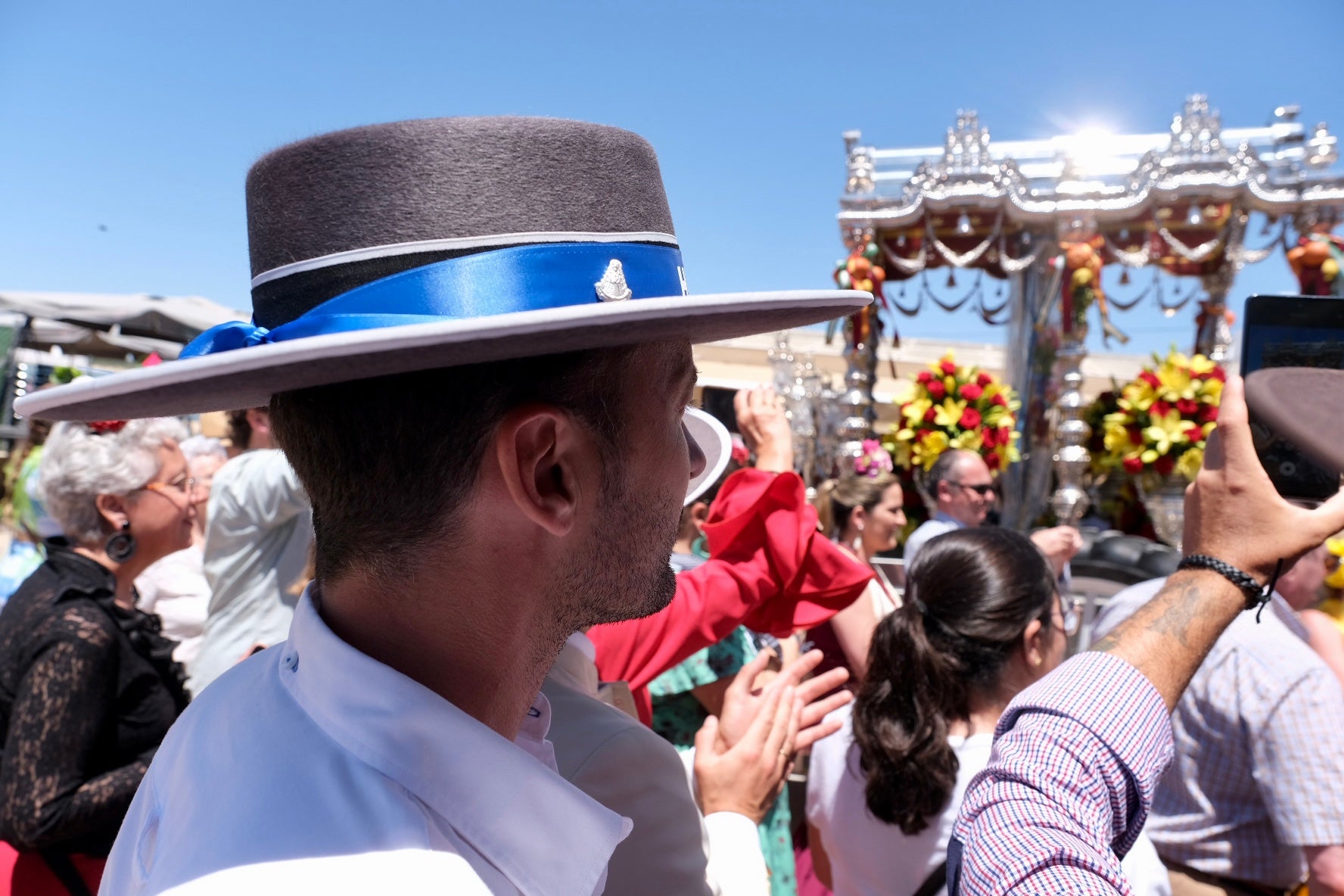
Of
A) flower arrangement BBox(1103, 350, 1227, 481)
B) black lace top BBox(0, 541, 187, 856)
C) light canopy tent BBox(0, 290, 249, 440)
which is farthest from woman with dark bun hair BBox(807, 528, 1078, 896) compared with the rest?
light canopy tent BBox(0, 290, 249, 440)

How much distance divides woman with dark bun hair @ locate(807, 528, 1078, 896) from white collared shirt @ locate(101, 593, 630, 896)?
1.22 m

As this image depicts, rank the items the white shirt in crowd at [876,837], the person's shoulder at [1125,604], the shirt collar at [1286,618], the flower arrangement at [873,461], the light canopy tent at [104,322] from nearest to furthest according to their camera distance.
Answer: the white shirt in crowd at [876,837] → the shirt collar at [1286,618] → the person's shoulder at [1125,604] → the flower arrangement at [873,461] → the light canopy tent at [104,322]

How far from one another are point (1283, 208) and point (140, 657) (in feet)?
32.4

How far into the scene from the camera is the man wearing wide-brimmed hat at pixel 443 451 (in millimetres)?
815

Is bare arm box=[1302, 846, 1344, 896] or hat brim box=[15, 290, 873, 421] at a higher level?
hat brim box=[15, 290, 873, 421]

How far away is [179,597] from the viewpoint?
3871 millimetres

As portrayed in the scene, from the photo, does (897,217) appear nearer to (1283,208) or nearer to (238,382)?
(1283,208)

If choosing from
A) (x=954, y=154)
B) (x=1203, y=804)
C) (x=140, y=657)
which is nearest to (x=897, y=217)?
(x=954, y=154)

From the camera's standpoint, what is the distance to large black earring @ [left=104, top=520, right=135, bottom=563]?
8.77ft

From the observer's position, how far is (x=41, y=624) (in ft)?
7.16

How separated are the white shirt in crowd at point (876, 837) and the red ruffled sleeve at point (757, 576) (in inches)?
15.5

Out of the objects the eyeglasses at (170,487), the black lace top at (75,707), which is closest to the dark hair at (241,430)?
the eyeglasses at (170,487)

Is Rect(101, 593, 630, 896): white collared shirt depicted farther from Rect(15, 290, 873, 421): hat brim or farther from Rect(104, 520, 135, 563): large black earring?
Rect(104, 520, 135, 563): large black earring

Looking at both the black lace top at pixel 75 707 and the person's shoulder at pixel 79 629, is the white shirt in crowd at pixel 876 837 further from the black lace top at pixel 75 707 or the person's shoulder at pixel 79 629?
the person's shoulder at pixel 79 629
